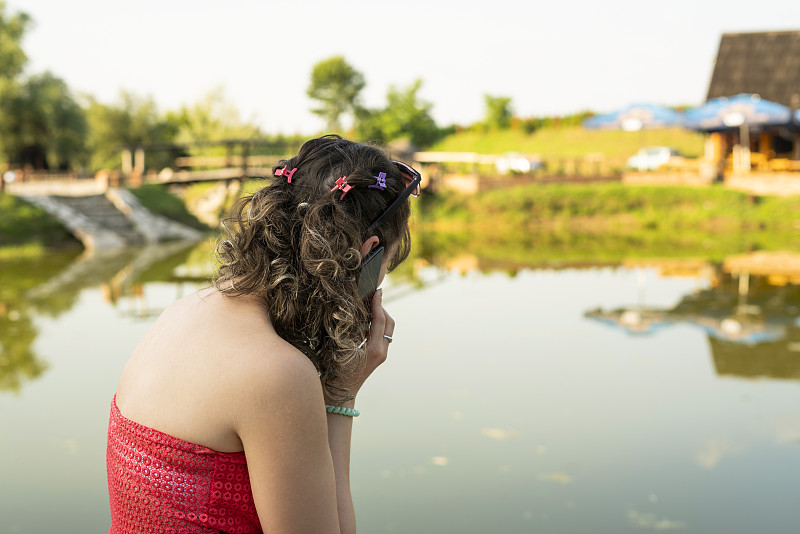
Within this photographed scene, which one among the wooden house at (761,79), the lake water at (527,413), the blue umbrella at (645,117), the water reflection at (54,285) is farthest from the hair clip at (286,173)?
the wooden house at (761,79)

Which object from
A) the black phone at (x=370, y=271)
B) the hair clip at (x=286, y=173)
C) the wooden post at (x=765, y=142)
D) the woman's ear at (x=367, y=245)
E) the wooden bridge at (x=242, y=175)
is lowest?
the wooden bridge at (x=242, y=175)

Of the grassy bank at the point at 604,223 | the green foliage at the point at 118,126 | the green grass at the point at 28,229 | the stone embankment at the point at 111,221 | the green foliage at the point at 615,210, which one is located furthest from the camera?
the green foliage at the point at 118,126

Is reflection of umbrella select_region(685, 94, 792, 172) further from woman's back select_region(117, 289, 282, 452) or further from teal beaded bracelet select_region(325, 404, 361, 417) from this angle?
woman's back select_region(117, 289, 282, 452)

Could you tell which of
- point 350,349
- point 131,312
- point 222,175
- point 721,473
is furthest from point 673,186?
point 350,349

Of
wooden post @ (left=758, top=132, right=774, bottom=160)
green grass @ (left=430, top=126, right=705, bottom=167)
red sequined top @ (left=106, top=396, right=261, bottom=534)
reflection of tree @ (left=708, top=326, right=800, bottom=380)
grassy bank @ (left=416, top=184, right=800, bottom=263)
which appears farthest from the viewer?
green grass @ (left=430, top=126, right=705, bottom=167)

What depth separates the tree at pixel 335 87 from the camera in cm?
5106

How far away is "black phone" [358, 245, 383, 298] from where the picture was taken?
1.60 m

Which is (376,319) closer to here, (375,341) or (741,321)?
(375,341)

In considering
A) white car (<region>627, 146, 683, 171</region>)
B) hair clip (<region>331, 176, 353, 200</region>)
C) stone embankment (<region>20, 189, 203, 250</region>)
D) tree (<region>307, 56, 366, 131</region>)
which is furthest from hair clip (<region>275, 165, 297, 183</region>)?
tree (<region>307, 56, 366, 131</region>)

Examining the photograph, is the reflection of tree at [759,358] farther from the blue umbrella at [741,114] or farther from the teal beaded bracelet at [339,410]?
the blue umbrella at [741,114]

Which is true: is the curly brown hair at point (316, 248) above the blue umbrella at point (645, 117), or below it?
below

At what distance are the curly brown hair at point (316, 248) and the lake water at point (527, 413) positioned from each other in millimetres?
2211

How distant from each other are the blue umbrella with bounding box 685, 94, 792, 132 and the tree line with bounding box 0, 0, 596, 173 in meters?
10.5

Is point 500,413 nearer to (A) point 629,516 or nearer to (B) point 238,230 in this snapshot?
(A) point 629,516
